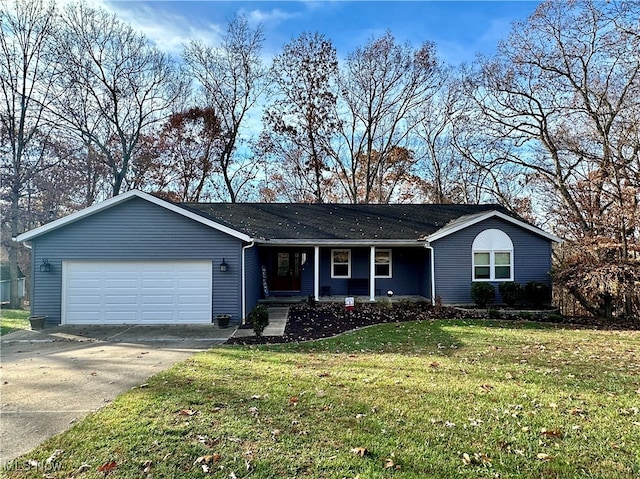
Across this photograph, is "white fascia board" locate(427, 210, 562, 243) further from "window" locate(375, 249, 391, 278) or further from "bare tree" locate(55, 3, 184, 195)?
"bare tree" locate(55, 3, 184, 195)

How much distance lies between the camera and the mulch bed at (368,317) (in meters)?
10.5

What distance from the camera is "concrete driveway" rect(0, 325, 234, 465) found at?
4426 mm

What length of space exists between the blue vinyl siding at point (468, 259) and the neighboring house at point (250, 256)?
0.13 feet

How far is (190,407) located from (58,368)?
392 cm

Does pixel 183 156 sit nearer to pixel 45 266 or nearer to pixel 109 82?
pixel 109 82

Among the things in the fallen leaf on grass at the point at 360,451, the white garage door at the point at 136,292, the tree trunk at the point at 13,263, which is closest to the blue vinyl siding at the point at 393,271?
the white garage door at the point at 136,292

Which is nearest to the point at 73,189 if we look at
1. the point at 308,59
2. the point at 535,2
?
the point at 308,59

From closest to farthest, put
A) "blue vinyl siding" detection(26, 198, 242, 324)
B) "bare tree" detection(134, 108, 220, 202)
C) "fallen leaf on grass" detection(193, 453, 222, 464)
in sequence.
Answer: "fallen leaf on grass" detection(193, 453, 222, 464), "blue vinyl siding" detection(26, 198, 242, 324), "bare tree" detection(134, 108, 220, 202)

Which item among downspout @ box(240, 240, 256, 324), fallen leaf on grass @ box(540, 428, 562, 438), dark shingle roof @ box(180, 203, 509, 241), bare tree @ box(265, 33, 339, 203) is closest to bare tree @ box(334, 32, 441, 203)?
bare tree @ box(265, 33, 339, 203)

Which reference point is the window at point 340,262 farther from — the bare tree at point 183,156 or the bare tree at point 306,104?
the bare tree at point 183,156

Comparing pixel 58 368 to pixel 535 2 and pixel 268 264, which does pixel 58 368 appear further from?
pixel 535 2

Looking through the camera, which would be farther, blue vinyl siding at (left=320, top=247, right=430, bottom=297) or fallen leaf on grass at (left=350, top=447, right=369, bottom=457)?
blue vinyl siding at (left=320, top=247, right=430, bottom=297)

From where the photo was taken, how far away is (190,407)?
461 centimetres

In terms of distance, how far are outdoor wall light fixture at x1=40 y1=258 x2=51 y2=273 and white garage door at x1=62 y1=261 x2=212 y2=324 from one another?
41 cm
